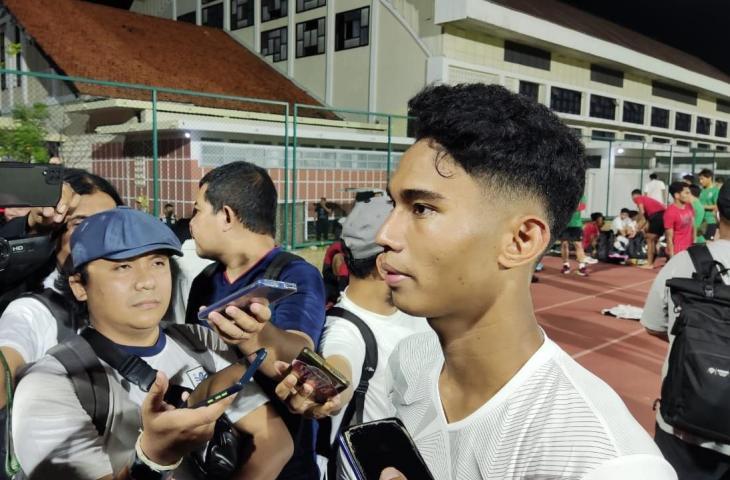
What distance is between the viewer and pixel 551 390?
122 cm

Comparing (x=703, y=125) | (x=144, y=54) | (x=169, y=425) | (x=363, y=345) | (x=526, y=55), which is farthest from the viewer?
(x=703, y=125)

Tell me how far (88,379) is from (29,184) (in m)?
0.83

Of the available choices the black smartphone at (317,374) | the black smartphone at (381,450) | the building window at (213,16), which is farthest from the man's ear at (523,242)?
the building window at (213,16)

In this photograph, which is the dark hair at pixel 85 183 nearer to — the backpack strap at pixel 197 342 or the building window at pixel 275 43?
the backpack strap at pixel 197 342

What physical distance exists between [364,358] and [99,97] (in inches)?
544

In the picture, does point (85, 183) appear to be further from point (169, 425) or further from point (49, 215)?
point (169, 425)

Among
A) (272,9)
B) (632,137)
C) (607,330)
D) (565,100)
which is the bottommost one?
(607,330)

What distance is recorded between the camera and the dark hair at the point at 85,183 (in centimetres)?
274

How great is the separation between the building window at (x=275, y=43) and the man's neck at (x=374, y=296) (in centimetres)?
2234

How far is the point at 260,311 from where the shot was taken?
1616 mm

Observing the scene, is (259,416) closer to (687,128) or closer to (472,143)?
(472,143)

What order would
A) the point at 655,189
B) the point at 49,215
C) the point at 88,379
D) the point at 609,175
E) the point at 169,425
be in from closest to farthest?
the point at 169,425, the point at 88,379, the point at 49,215, the point at 655,189, the point at 609,175

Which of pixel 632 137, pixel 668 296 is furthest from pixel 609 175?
pixel 668 296

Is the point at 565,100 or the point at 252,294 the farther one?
the point at 565,100
